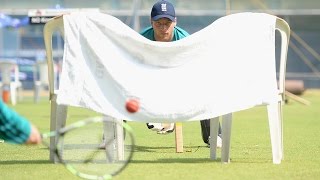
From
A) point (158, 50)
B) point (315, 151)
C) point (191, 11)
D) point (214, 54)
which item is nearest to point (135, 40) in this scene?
point (158, 50)

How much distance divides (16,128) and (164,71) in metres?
2.28

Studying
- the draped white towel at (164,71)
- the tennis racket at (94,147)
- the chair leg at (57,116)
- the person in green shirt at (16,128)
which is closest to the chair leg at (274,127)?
the draped white towel at (164,71)

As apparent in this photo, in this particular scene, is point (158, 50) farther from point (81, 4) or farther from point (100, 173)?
point (81, 4)

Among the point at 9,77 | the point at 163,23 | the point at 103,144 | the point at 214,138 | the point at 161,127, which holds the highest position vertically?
the point at 163,23

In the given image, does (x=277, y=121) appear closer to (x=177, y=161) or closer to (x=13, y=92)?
(x=177, y=161)

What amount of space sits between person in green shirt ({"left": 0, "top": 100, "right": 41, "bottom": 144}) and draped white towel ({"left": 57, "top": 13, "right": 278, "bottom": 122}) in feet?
5.76

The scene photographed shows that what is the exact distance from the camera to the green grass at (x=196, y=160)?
7.92 m

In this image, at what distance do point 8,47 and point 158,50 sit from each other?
74.9 feet

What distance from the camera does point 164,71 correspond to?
848 cm

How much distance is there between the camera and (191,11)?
100 feet

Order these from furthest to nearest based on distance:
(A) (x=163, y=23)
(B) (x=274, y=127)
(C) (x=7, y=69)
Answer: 1. (C) (x=7, y=69)
2. (A) (x=163, y=23)
3. (B) (x=274, y=127)

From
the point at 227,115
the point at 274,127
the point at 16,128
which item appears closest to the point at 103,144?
the point at 227,115

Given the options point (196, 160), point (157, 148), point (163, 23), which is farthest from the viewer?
point (157, 148)

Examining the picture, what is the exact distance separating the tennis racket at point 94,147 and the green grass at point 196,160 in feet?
0.79
